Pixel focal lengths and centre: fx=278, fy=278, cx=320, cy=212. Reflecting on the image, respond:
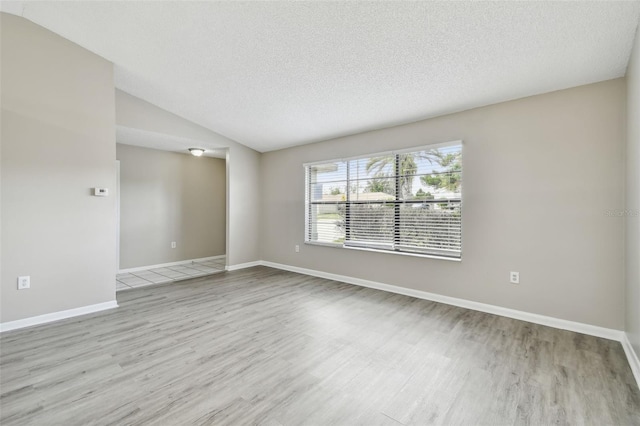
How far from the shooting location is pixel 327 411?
5.47 feet

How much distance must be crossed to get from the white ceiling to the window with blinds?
675 millimetres

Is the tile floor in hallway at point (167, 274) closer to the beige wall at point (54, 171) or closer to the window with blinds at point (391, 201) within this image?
the beige wall at point (54, 171)

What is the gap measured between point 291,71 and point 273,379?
2.99 m

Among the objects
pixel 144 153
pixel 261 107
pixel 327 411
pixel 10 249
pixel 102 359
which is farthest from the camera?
pixel 144 153

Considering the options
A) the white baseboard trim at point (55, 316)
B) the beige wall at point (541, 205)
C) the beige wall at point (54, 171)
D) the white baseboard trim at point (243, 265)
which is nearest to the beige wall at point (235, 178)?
the white baseboard trim at point (243, 265)

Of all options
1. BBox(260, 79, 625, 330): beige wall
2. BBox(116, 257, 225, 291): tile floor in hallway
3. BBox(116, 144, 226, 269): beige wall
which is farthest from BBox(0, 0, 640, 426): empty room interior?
BBox(116, 144, 226, 269): beige wall

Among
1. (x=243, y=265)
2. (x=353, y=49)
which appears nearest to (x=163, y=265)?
(x=243, y=265)

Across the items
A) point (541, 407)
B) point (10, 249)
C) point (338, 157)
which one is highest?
point (338, 157)

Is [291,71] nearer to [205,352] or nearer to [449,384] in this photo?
[205,352]

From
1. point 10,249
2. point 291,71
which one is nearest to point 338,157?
point 291,71

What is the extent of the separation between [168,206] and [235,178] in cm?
167

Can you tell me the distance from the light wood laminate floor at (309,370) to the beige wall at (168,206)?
2.68 metres

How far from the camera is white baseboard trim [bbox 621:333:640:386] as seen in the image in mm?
2000

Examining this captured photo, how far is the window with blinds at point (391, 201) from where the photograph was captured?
3.59 m
